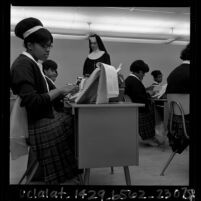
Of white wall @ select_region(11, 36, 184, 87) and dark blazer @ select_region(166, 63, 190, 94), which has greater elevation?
white wall @ select_region(11, 36, 184, 87)

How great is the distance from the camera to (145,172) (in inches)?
67.4

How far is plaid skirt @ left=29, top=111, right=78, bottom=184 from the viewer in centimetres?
121

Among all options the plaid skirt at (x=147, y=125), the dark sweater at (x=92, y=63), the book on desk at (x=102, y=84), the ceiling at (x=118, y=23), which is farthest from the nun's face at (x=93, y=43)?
the ceiling at (x=118, y=23)

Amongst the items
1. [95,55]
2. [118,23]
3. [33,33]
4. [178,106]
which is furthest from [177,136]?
[118,23]

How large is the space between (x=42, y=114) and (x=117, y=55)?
4.15 meters

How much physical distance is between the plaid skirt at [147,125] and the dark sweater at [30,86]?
1666 mm

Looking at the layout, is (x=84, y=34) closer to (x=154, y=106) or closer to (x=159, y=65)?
(x=159, y=65)

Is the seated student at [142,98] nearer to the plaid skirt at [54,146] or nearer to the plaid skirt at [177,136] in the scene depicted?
the plaid skirt at [177,136]

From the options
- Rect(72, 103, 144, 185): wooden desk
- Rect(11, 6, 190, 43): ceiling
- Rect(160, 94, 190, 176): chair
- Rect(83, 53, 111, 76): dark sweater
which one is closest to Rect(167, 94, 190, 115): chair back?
Rect(160, 94, 190, 176): chair

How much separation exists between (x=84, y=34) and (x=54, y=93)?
13.2 feet

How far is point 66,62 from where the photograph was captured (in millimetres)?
5094

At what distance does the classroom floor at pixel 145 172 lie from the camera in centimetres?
141

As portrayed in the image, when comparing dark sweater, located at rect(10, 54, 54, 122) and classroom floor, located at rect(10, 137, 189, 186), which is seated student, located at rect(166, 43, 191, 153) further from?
dark sweater, located at rect(10, 54, 54, 122)

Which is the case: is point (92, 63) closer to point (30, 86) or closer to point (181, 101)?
point (181, 101)
